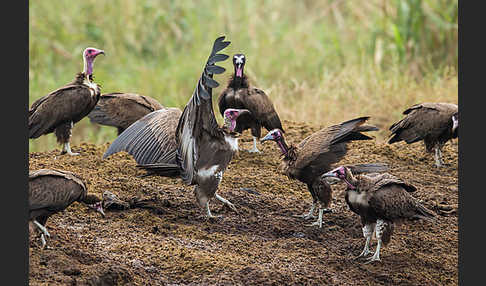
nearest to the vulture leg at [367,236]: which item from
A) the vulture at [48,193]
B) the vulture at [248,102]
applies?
the vulture at [48,193]

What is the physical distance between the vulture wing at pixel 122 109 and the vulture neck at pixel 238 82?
73 cm

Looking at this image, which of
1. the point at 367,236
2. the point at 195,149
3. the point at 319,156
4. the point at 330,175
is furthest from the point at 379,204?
the point at 195,149

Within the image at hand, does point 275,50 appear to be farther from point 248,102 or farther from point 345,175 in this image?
point 345,175

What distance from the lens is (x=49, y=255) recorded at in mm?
4184

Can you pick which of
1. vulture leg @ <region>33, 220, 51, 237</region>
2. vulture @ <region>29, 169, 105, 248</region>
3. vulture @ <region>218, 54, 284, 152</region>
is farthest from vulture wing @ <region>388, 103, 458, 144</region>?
vulture leg @ <region>33, 220, 51, 237</region>

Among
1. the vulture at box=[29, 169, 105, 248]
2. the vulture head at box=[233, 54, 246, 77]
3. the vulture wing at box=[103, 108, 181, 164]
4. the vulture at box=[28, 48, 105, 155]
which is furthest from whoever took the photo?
the vulture head at box=[233, 54, 246, 77]

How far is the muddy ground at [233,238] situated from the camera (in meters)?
4.25

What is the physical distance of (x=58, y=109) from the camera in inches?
247

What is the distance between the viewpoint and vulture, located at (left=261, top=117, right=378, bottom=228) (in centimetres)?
522

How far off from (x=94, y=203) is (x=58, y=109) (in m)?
1.73

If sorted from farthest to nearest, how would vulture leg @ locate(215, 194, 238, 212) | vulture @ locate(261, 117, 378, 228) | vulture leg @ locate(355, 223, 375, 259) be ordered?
1. vulture leg @ locate(215, 194, 238, 212)
2. vulture @ locate(261, 117, 378, 228)
3. vulture leg @ locate(355, 223, 375, 259)

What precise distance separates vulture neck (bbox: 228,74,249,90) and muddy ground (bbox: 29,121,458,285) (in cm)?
77

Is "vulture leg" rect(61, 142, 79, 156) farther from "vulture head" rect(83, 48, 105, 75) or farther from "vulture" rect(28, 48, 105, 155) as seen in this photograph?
"vulture head" rect(83, 48, 105, 75)

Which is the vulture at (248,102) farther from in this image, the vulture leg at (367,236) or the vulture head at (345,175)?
the vulture leg at (367,236)
